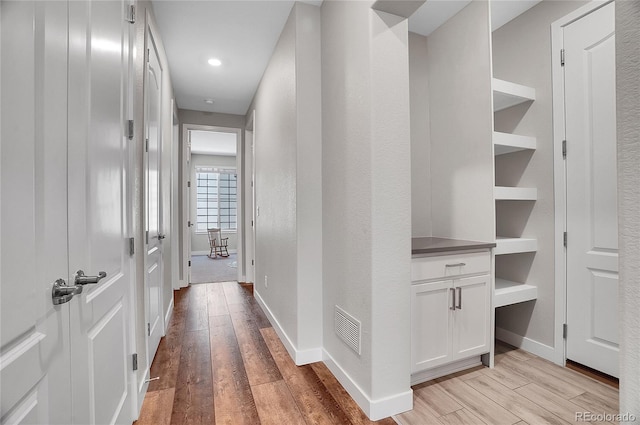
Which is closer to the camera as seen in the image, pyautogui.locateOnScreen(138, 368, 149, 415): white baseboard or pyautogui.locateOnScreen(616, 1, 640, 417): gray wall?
pyautogui.locateOnScreen(616, 1, 640, 417): gray wall

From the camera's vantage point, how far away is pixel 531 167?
249 centimetres

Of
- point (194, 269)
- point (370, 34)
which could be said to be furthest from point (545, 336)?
point (194, 269)

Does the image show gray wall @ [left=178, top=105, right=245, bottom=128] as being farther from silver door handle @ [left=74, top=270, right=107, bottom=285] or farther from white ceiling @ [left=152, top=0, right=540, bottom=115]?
silver door handle @ [left=74, top=270, right=107, bottom=285]

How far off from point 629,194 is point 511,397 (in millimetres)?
1663

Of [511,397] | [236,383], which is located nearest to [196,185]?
[236,383]

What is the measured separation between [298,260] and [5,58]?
1.85 metres

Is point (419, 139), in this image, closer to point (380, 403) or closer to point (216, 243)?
point (380, 403)

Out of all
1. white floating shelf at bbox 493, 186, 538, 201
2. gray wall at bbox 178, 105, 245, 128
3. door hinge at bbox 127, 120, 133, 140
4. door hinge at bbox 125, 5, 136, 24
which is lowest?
white floating shelf at bbox 493, 186, 538, 201

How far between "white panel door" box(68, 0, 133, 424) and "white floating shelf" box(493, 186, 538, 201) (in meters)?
2.37

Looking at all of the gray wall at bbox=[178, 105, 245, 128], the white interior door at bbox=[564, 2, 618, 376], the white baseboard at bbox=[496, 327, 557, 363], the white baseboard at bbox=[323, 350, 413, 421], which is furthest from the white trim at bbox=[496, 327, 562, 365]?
the gray wall at bbox=[178, 105, 245, 128]

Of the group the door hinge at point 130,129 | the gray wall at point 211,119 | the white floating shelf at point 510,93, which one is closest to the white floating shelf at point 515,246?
the white floating shelf at point 510,93

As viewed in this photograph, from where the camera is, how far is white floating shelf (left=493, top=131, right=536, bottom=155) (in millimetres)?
2268

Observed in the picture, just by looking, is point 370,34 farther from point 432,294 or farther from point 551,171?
point 551,171

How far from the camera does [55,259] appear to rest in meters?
0.86
